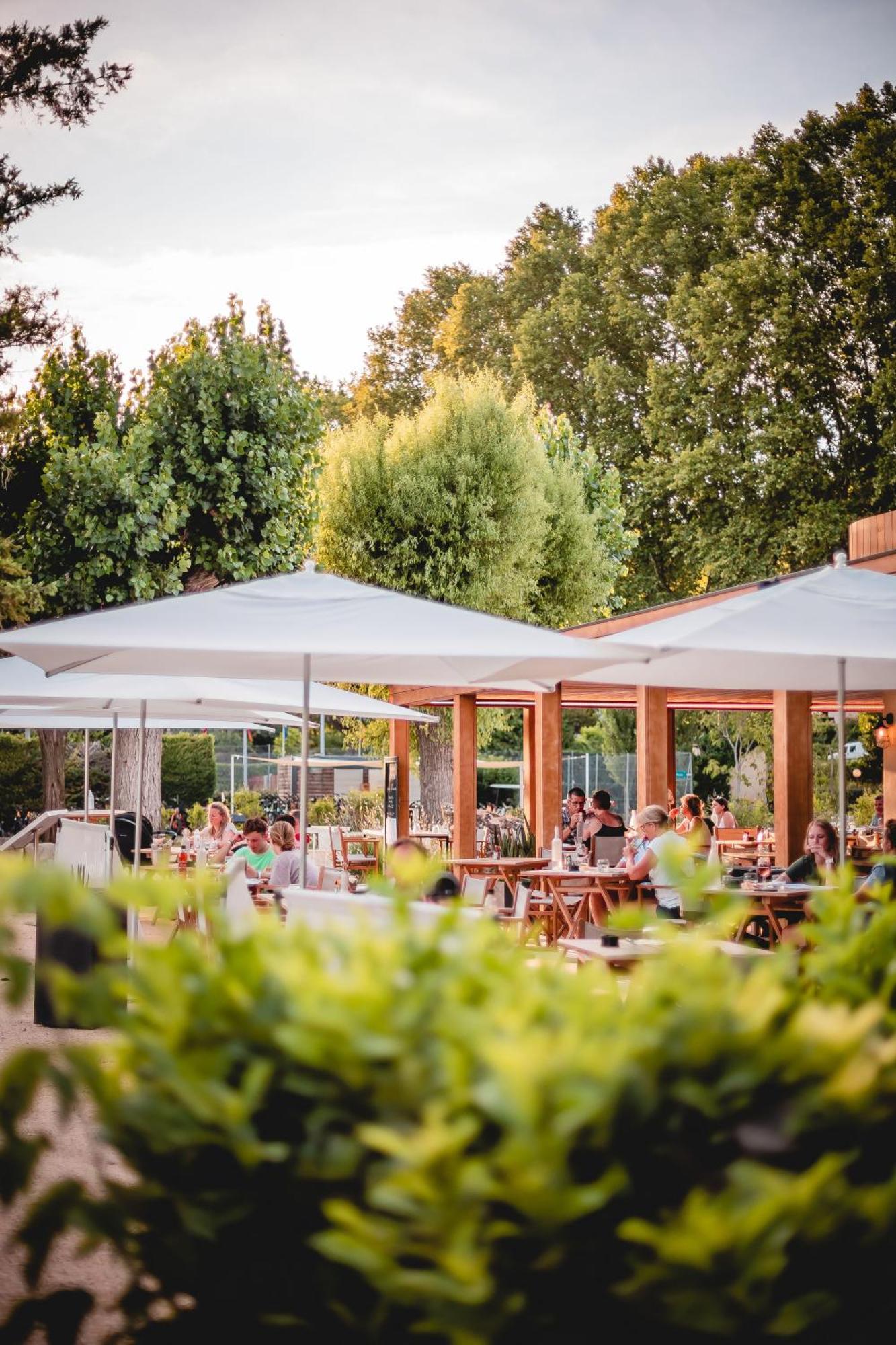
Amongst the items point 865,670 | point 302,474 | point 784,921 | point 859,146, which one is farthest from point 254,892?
point 859,146

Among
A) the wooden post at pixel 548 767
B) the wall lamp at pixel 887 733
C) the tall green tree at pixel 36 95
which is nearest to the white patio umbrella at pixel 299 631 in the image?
the wall lamp at pixel 887 733

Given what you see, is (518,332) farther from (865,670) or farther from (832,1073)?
(832,1073)

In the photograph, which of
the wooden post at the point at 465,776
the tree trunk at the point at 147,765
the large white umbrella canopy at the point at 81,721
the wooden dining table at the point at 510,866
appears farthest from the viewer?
the tree trunk at the point at 147,765

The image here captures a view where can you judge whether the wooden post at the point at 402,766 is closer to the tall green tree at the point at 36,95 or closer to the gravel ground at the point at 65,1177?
the tall green tree at the point at 36,95

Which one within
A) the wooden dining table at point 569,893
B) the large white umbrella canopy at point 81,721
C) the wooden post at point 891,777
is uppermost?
the large white umbrella canopy at point 81,721

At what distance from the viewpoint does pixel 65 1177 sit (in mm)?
3453

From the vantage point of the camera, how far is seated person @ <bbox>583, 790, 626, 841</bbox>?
14.0 metres

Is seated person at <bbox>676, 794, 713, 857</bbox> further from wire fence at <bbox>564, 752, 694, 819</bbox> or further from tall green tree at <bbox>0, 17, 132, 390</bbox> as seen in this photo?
wire fence at <bbox>564, 752, 694, 819</bbox>

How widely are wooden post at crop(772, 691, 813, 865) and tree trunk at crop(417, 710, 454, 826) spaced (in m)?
13.6

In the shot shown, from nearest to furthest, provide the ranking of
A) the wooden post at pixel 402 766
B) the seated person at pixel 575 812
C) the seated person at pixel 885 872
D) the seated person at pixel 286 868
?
the seated person at pixel 885 872 → the seated person at pixel 286 868 → the seated person at pixel 575 812 → the wooden post at pixel 402 766

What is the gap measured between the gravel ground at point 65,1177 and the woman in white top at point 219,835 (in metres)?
4.79

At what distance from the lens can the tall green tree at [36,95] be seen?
1792 centimetres

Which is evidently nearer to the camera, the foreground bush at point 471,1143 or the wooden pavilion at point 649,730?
the foreground bush at point 471,1143

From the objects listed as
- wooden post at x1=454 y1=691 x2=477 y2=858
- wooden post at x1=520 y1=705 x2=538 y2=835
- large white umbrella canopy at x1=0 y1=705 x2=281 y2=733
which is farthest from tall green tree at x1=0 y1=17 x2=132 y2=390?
wooden post at x1=520 y1=705 x2=538 y2=835
